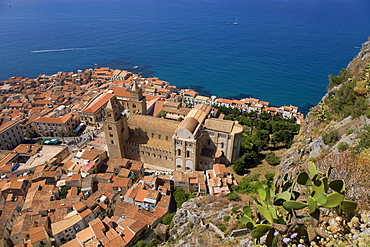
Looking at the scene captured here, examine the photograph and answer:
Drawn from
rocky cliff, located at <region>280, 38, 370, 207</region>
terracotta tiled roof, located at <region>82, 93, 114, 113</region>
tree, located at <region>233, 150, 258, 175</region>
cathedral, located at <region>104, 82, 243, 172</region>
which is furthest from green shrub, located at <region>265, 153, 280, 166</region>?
terracotta tiled roof, located at <region>82, 93, 114, 113</region>

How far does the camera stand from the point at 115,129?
38625 mm

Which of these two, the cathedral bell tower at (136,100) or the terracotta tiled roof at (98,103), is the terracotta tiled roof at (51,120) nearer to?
the terracotta tiled roof at (98,103)

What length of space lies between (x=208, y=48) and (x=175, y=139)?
9813cm

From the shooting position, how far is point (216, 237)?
2139cm

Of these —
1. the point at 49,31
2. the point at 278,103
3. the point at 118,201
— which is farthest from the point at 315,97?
the point at 49,31

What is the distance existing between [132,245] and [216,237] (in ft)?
39.9

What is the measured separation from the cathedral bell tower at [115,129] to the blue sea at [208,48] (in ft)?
151

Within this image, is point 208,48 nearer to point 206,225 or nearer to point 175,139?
point 175,139

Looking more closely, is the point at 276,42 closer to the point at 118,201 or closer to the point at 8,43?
the point at 118,201

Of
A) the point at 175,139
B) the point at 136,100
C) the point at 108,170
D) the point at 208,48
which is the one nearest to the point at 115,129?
the point at 108,170

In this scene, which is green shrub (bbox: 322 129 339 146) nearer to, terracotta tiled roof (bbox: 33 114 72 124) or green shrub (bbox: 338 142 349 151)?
green shrub (bbox: 338 142 349 151)

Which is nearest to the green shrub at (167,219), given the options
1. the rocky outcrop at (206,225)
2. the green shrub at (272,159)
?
the rocky outcrop at (206,225)

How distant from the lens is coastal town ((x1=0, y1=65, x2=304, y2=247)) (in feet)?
96.9

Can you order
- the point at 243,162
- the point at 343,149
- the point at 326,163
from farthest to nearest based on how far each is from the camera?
the point at 243,162
the point at 343,149
the point at 326,163
